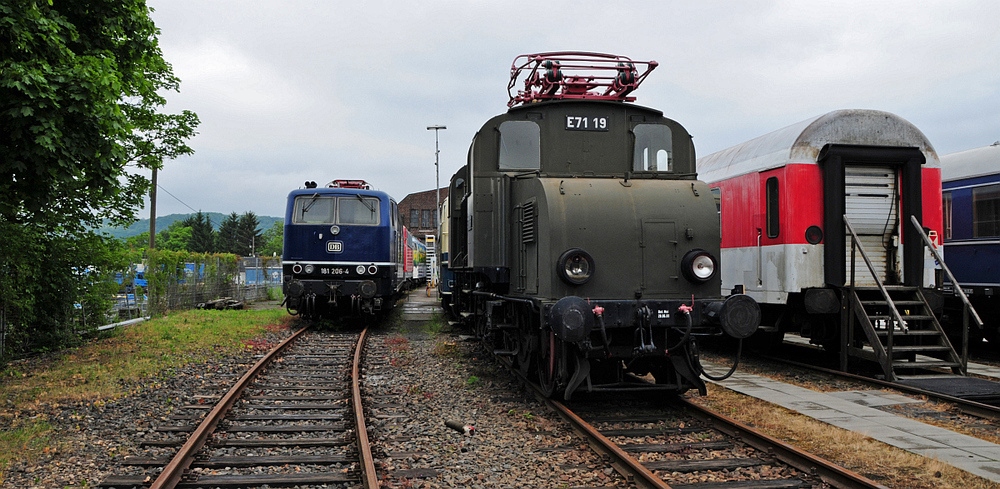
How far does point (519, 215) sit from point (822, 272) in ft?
16.1

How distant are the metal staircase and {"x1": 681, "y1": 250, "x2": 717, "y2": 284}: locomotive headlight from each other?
128 inches

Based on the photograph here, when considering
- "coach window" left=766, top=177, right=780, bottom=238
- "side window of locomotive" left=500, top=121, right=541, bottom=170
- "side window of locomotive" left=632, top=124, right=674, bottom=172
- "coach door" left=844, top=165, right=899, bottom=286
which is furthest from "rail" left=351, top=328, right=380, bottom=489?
"coach door" left=844, top=165, right=899, bottom=286

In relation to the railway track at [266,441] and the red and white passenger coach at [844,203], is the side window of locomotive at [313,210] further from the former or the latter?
the red and white passenger coach at [844,203]

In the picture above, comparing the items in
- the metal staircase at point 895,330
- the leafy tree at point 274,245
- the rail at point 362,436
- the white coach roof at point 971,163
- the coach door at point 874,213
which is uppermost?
the leafy tree at point 274,245

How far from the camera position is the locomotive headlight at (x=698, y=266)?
22.3ft

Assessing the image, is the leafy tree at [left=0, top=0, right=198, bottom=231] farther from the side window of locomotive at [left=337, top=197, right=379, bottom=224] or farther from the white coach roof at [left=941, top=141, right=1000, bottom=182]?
the white coach roof at [left=941, top=141, right=1000, bottom=182]

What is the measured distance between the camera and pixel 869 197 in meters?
9.78

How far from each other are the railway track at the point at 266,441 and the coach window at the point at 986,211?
1051 cm

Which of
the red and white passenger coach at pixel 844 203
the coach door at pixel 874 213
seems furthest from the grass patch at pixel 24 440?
the coach door at pixel 874 213

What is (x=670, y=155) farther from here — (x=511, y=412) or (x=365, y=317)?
(x=365, y=317)

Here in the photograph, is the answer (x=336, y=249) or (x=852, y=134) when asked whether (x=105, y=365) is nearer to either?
(x=336, y=249)

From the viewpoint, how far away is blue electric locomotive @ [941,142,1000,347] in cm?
1131

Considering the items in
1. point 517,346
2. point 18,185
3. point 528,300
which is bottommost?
point 517,346

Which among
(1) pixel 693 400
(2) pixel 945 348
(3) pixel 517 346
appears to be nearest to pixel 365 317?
(3) pixel 517 346
